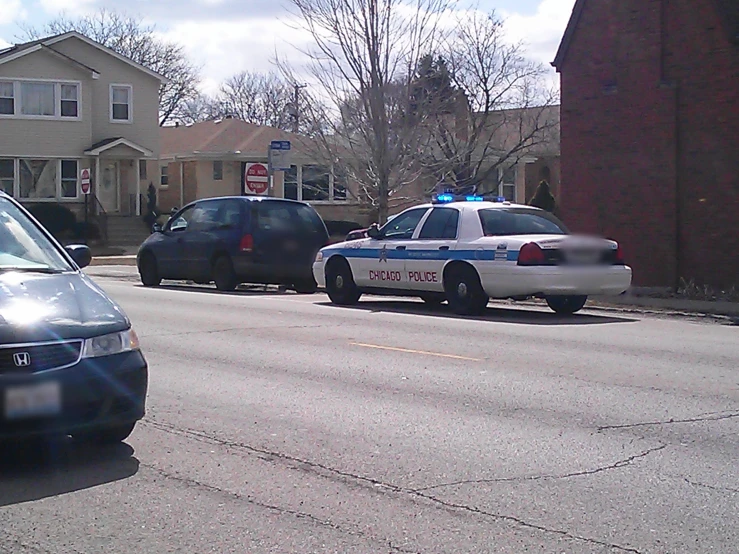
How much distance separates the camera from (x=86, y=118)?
43656 millimetres

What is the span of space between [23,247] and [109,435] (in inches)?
62.7

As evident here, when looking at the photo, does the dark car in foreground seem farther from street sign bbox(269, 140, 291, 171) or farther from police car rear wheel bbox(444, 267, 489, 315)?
street sign bbox(269, 140, 291, 171)

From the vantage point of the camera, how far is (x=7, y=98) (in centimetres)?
4216

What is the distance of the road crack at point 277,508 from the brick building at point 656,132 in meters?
15.1

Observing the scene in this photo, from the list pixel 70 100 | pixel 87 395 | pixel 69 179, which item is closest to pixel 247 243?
pixel 87 395

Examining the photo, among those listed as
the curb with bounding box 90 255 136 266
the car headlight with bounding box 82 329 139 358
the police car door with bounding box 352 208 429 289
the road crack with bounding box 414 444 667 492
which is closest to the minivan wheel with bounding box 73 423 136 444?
the car headlight with bounding box 82 329 139 358

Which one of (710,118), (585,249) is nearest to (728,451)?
(585,249)

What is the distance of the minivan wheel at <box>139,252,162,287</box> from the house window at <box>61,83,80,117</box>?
75.4ft

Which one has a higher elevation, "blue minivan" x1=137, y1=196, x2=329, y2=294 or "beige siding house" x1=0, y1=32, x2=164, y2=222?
"beige siding house" x1=0, y1=32, x2=164, y2=222

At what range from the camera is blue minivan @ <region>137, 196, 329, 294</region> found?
792 inches

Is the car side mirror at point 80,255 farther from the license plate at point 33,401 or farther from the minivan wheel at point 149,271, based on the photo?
the minivan wheel at point 149,271

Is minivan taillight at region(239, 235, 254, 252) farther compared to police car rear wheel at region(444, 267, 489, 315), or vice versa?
minivan taillight at region(239, 235, 254, 252)

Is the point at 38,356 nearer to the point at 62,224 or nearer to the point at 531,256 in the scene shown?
the point at 531,256

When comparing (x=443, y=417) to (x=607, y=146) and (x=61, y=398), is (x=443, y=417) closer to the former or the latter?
(x=61, y=398)
